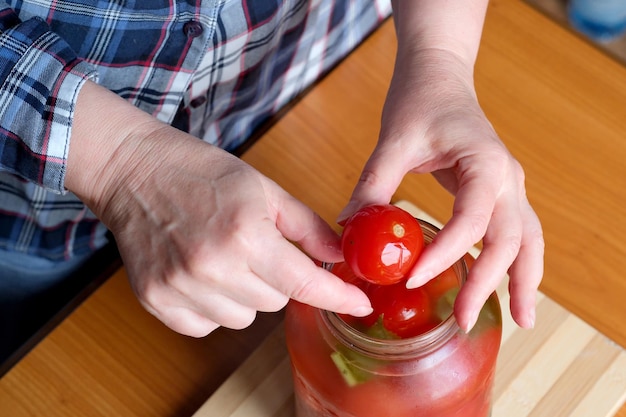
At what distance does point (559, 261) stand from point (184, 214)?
41 cm

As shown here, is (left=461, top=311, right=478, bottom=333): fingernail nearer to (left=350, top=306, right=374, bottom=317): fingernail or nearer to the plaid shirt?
(left=350, top=306, right=374, bottom=317): fingernail

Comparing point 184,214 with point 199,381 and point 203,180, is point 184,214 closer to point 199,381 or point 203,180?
point 203,180

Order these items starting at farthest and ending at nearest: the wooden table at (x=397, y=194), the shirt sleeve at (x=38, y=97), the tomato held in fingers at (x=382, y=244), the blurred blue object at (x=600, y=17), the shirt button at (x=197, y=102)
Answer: the blurred blue object at (x=600, y=17)
the shirt button at (x=197, y=102)
the wooden table at (x=397, y=194)
the shirt sleeve at (x=38, y=97)
the tomato held in fingers at (x=382, y=244)

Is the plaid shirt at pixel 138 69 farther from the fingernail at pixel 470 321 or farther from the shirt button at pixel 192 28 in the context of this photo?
the fingernail at pixel 470 321

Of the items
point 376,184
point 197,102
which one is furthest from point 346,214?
point 197,102

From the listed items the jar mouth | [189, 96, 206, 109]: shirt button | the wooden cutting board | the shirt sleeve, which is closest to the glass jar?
the jar mouth

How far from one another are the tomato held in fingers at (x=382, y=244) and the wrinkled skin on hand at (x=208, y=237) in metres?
0.03

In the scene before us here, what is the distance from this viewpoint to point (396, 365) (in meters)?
0.58

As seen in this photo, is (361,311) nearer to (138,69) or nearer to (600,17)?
(138,69)

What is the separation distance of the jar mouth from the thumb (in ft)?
0.28

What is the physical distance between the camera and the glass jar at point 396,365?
570 millimetres

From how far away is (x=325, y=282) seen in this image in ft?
1.82

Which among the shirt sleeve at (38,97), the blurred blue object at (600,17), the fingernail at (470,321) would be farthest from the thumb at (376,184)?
the blurred blue object at (600,17)

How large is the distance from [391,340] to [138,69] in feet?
1.37
